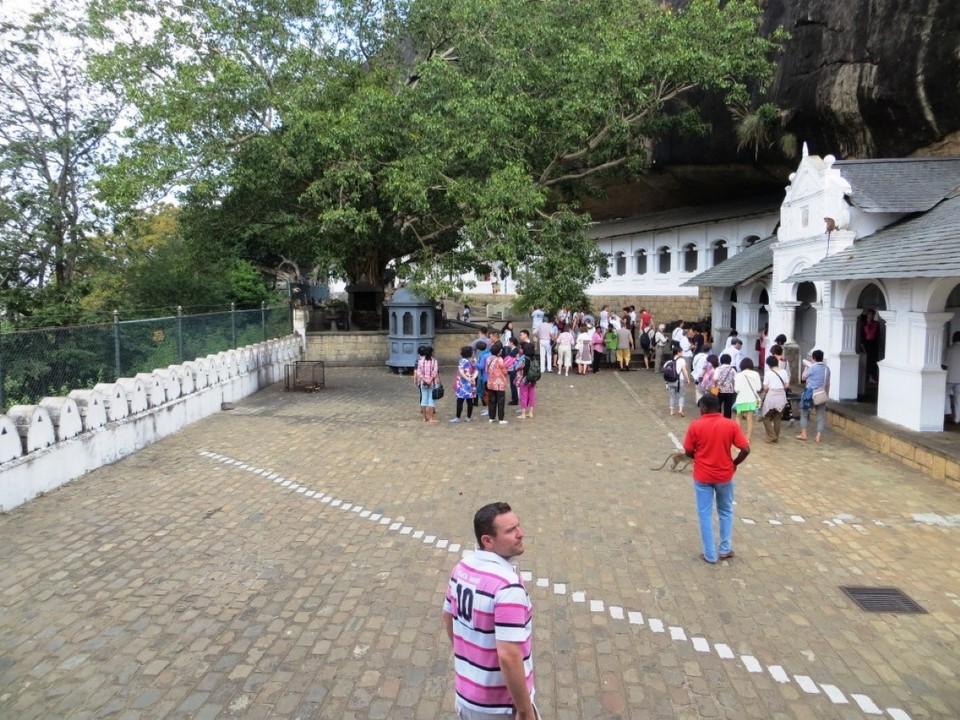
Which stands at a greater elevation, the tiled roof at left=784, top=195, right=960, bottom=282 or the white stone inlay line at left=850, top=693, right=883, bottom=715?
the tiled roof at left=784, top=195, right=960, bottom=282

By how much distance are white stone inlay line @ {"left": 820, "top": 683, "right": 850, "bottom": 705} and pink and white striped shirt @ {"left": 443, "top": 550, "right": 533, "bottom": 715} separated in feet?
8.16

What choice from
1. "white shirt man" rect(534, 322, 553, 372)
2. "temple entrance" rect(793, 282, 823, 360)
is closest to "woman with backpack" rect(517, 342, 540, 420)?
"white shirt man" rect(534, 322, 553, 372)

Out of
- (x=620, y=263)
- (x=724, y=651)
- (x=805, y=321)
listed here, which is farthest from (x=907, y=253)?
(x=620, y=263)

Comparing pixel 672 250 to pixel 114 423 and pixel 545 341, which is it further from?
pixel 114 423

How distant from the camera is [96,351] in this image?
408 inches

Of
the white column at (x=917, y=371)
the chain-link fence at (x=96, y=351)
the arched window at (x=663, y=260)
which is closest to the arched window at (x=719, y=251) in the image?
the arched window at (x=663, y=260)

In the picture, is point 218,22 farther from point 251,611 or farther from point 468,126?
point 251,611

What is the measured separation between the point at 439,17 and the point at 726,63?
8.42 meters

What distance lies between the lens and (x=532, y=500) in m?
7.93

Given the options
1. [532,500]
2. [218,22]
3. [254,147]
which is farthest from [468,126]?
[532,500]

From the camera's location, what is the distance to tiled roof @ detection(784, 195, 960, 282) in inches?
358

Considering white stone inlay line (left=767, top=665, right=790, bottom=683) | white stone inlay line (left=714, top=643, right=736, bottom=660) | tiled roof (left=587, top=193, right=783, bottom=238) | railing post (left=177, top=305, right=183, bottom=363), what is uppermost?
tiled roof (left=587, top=193, right=783, bottom=238)

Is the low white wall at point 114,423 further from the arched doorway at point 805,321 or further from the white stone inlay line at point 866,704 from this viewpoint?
the arched doorway at point 805,321

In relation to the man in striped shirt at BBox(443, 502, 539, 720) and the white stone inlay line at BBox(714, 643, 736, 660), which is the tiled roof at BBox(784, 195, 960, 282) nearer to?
the white stone inlay line at BBox(714, 643, 736, 660)
